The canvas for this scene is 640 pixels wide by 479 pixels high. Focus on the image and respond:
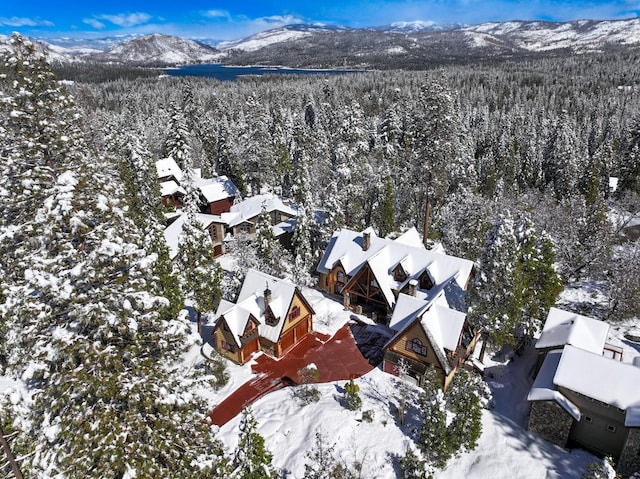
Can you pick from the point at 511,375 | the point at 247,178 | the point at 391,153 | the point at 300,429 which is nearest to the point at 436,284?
the point at 511,375

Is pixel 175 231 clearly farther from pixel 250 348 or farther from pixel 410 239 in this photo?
pixel 410 239

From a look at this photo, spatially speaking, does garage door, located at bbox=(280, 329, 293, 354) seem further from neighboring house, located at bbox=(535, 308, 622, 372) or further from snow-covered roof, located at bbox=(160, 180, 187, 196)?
snow-covered roof, located at bbox=(160, 180, 187, 196)

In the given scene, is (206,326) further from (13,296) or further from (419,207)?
(419,207)

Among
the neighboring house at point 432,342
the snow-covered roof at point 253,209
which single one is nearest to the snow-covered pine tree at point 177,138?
the snow-covered roof at point 253,209

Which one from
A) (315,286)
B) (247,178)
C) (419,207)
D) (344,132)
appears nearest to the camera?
(315,286)

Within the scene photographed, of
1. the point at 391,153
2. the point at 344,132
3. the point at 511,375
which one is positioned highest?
the point at 344,132

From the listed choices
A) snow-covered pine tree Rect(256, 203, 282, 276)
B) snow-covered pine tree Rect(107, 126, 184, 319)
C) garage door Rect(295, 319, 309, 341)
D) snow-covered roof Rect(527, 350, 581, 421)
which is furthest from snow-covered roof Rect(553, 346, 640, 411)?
snow-covered pine tree Rect(107, 126, 184, 319)
